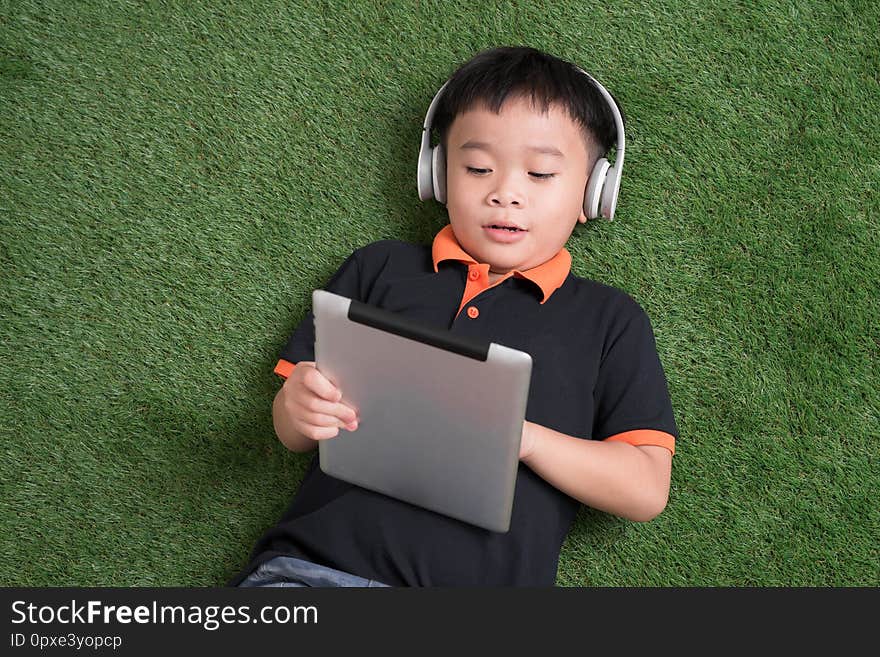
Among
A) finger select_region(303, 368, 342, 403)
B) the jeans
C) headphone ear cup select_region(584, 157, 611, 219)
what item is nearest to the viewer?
finger select_region(303, 368, 342, 403)

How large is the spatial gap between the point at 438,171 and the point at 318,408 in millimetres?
501

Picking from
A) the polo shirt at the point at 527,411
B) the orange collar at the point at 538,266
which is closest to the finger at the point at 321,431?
the polo shirt at the point at 527,411

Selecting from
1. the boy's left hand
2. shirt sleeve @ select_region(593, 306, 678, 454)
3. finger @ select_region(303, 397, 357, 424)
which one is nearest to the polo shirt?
shirt sleeve @ select_region(593, 306, 678, 454)

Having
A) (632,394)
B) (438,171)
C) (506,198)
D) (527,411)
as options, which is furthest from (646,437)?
(438,171)

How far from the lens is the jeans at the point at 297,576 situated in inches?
49.6

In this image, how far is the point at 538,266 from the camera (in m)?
1.37

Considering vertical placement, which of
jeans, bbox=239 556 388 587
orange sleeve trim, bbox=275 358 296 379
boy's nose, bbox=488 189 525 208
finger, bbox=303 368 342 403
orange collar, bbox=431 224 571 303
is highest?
boy's nose, bbox=488 189 525 208

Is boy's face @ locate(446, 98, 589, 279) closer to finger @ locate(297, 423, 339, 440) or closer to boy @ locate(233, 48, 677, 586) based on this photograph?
boy @ locate(233, 48, 677, 586)

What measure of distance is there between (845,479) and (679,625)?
16.3 inches

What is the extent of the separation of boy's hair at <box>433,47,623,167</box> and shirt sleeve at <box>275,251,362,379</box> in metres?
0.26

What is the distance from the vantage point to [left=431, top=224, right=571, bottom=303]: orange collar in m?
1.35

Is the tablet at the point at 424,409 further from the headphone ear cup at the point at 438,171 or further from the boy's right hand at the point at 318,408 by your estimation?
the headphone ear cup at the point at 438,171

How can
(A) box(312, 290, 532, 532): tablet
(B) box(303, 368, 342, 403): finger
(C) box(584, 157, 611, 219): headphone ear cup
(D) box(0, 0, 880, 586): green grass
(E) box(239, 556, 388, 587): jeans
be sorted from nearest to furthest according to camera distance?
(A) box(312, 290, 532, 532): tablet < (B) box(303, 368, 342, 403): finger < (E) box(239, 556, 388, 587): jeans < (C) box(584, 157, 611, 219): headphone ear cup < (D) box(0, 0, 880, 586): green grass

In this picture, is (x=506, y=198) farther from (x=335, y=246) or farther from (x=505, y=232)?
(x=335, y=246)
